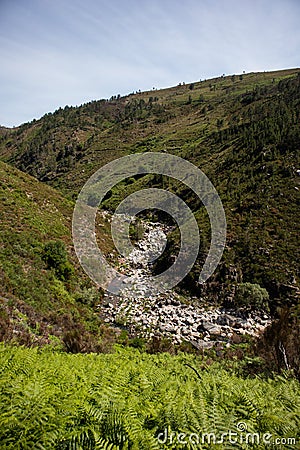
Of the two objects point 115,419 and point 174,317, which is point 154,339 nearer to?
point 174,317

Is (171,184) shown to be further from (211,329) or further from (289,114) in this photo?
(211,329)

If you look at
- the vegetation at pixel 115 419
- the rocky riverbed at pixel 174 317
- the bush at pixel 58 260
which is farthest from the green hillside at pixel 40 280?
the vegetation at pixel 115 419

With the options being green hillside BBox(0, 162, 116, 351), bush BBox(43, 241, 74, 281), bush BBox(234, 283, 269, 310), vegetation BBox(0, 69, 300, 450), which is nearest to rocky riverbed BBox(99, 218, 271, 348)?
bush BBox(234, 283, 269, 310)

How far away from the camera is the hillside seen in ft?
71.2

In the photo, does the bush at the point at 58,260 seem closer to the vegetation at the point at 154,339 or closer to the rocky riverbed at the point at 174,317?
the vegetation at the point at 154,339

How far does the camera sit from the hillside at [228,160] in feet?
71.2

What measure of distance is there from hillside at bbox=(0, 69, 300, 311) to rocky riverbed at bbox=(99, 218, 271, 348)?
1607mm

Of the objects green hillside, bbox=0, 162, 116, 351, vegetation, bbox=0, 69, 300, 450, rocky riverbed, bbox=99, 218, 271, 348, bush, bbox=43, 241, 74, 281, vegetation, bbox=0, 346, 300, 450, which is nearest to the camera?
vegetation, bbox=0, 346, 300, 450

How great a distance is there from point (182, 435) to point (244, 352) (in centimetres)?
1143

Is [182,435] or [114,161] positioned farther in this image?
[114,161]

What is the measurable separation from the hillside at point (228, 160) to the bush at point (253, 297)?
712 mm

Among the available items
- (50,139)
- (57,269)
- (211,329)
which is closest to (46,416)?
(211,329)

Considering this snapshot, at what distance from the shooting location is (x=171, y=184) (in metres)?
47.9

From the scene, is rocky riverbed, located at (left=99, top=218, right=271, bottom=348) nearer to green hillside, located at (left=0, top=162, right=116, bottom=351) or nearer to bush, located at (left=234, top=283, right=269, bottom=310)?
bush, located at (left=234, top=283, right=269, bottom=310)
